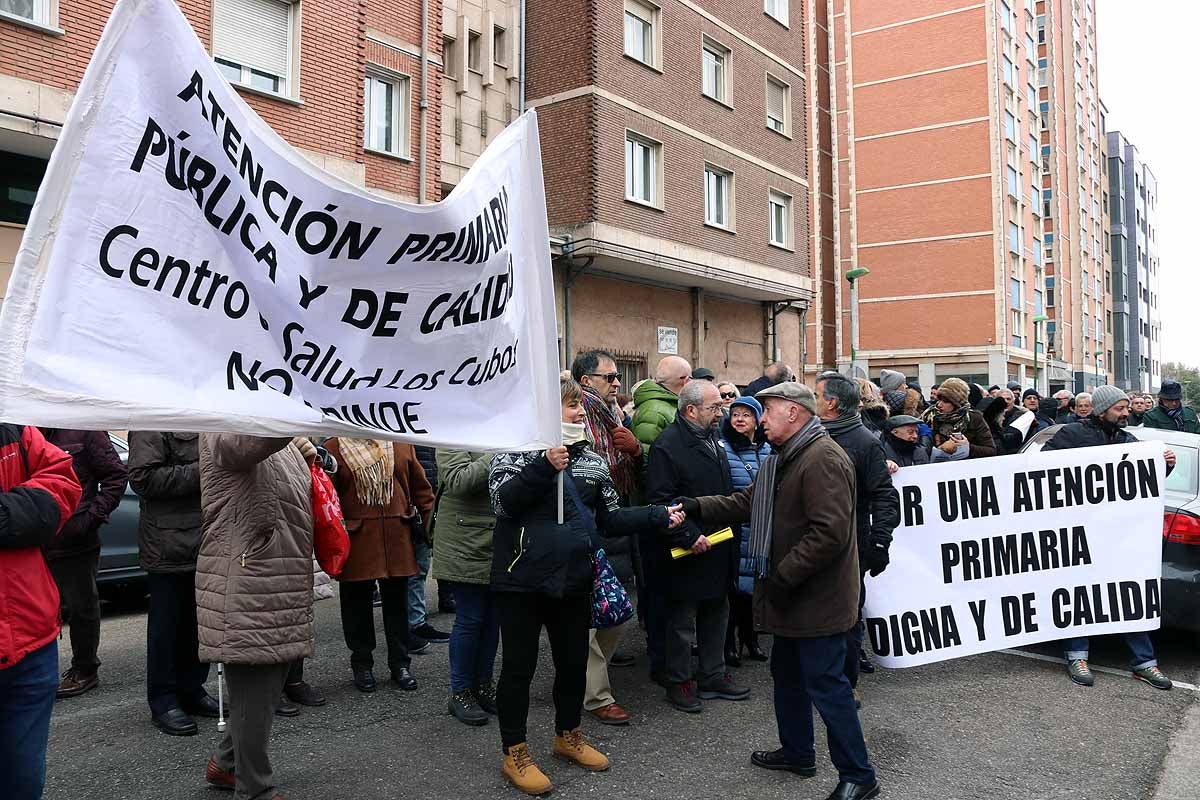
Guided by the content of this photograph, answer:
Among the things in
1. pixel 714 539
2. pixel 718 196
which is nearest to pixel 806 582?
pixel 714 539

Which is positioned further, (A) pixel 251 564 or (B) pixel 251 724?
(A) pixel 251 564

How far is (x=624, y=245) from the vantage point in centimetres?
1873

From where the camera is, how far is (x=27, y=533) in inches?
111

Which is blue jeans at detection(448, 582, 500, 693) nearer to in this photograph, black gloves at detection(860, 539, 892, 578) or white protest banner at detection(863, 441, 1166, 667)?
black gloves at detection(860, 539, 892, 578)

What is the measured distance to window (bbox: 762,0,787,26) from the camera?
24188 mm

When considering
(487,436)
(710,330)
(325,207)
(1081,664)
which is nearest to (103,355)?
(325,207)

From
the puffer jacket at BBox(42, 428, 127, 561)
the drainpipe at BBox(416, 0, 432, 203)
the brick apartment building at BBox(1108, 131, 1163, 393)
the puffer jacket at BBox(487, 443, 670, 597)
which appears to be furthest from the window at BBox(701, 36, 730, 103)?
the brick apartment building at BBox(1108, 131, 1163, 393)

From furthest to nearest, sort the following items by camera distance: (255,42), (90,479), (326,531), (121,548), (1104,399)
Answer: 1. (255,42)
2. (121,548)
3. (1104,399)
4. (90,479)
5. (326,531)

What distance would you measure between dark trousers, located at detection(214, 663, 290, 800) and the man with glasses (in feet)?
6.47

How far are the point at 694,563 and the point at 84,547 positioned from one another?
12.1ft

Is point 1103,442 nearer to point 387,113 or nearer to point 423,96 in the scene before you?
point 423,96

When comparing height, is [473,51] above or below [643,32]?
below

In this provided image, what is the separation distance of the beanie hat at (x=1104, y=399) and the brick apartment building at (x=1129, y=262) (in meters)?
68.3

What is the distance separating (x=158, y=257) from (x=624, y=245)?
16.5 metres
